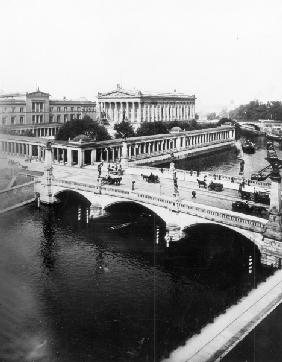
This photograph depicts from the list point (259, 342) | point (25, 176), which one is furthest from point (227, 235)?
point (25, 176)

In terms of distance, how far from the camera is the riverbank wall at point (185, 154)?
9750cm

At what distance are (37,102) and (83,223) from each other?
81842 mm

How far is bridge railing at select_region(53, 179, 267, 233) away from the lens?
3875 centimetres

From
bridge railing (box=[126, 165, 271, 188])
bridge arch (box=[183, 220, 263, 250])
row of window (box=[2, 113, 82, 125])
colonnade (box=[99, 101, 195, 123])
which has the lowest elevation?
bridge arch (box=[183, 220, 263, 250])

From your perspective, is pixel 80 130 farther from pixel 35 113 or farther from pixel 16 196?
pixel 16 196

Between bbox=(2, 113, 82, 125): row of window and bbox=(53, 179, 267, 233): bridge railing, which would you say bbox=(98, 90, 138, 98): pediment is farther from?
bbox=(53, 179, 267, 233): bridge railing

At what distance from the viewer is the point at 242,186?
175ft

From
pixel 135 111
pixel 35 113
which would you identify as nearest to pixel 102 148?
pixel 35 113

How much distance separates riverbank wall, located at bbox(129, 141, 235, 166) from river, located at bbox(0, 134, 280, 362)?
4203 cm

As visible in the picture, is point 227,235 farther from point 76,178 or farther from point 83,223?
point 76,178

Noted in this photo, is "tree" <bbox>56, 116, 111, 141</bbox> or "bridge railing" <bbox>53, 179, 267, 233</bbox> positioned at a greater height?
"tree" <bbox>56, 116, 111, 141</bbox>

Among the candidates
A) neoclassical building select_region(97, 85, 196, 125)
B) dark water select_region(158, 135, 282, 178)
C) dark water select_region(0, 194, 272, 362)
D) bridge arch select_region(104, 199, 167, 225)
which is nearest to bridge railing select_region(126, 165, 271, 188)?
bridge arch select_region(104, 199, 167, 225)

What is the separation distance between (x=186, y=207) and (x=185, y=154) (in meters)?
69.7

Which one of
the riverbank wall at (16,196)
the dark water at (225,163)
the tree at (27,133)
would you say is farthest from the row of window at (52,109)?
the riverbank wall at (16,196)
